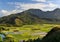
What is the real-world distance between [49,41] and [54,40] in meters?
1.95

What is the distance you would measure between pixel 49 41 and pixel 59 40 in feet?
12.0

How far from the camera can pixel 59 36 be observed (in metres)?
48.3

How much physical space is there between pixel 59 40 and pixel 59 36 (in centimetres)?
250

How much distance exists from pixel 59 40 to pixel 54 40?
1709 mm

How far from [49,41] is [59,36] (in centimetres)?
290

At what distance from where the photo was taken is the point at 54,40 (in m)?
47.3

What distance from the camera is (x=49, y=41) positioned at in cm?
4888
